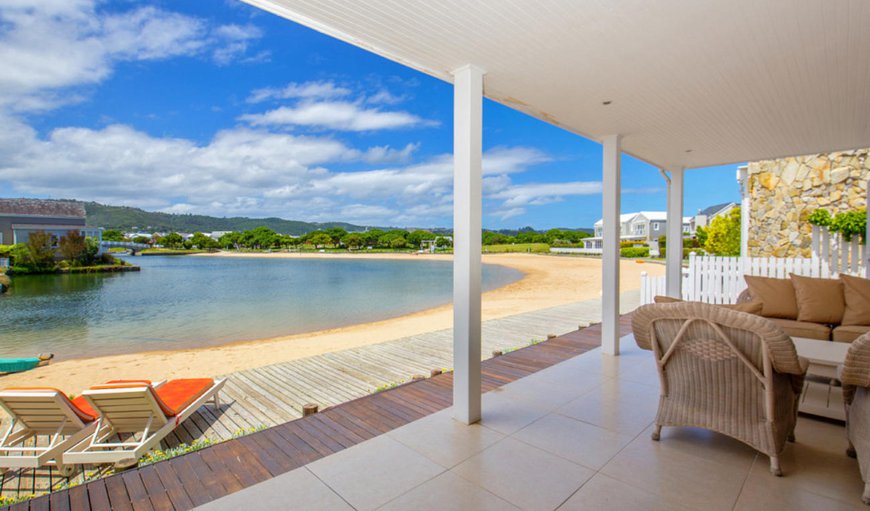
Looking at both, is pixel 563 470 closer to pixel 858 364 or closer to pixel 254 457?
pixel 858 364

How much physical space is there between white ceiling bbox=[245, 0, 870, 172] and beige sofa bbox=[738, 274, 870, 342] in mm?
1711

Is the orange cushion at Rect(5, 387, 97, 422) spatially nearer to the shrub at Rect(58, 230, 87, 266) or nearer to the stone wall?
the stone wall

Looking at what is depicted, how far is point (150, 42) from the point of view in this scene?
114ft

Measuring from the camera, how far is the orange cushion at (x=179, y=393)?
356 centimetres

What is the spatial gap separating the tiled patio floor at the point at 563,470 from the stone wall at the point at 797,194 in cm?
822

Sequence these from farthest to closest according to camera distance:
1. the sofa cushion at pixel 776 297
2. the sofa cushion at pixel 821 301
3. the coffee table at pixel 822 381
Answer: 1. the sofa cushion at pixel 776 297
2. the sofa cushion at pixel 821 301
3. the coffee table at pixel 822 381

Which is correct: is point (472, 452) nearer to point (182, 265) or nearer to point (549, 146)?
point (182, 265)

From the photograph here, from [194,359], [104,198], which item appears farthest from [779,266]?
[104,198]

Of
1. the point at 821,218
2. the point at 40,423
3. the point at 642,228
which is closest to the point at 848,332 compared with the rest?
the point at 821,218

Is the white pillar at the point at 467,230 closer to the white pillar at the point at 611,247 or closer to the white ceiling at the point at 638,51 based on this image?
the white ceiling at the point at 638,51

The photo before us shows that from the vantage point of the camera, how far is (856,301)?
3.78 metres

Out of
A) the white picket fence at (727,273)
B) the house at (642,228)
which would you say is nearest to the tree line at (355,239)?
the house at (642,228)

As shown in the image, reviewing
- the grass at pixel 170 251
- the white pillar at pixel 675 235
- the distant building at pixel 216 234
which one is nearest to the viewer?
the white pillar at pixel 675 235

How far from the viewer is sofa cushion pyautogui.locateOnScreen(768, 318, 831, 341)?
3.77 m
